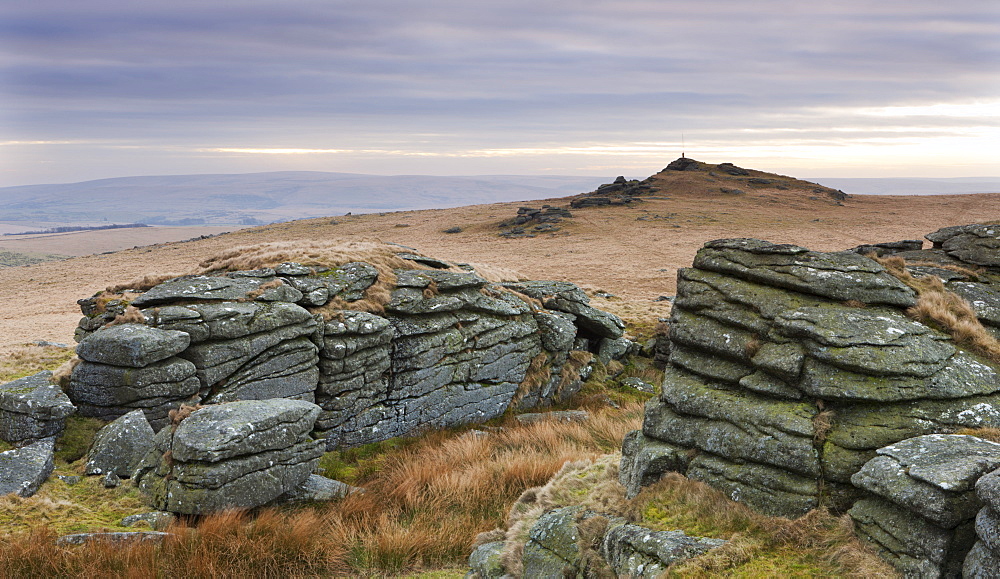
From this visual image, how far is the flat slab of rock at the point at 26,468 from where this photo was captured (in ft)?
33.4

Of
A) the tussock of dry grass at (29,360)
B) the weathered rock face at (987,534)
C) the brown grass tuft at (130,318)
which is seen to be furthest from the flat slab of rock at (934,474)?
the tussock of dry grass at (29,360)

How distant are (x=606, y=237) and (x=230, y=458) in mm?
68115

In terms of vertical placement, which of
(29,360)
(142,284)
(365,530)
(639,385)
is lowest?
(639,385)

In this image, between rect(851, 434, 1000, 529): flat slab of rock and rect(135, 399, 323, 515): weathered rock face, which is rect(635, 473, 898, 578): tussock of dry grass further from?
rect(135, 399, 323, 515): weathered rock face

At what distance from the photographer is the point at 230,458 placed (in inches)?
408

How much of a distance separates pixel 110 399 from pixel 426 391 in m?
7.82

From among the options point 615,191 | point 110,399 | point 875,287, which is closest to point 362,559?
point 110,399

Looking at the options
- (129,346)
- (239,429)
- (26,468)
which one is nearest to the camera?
(239,429)

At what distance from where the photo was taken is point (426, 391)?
17156 mm

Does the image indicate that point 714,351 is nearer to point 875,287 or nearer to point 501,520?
point 875,287

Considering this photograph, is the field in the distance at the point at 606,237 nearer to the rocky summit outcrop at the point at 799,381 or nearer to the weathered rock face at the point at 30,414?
the weathered rock face at the point at 30,414

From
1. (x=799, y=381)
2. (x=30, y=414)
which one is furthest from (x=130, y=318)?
(x=799, y=381)

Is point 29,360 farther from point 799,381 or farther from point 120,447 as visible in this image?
point 799,381

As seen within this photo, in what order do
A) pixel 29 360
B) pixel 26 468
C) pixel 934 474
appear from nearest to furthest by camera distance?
pixel 934 474
pixel 26 468
pixel 29 360
